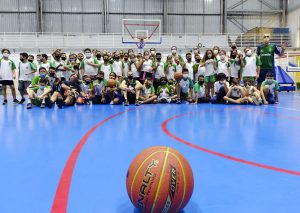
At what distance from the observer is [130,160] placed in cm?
333

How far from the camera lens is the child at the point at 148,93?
9766mm

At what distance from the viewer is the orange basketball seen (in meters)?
1.89

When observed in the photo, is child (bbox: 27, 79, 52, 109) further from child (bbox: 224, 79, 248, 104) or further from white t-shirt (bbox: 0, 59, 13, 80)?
child (bbox: 224, 79, 248, 104)

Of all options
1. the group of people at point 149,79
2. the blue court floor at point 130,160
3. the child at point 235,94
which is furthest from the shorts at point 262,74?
the blue court floor at point 130,160

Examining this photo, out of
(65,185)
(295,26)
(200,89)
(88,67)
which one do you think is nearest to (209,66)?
(200,89)

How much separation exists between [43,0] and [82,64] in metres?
16.0

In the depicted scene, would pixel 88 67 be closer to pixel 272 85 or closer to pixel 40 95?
pixel 40 95

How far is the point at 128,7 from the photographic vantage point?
2417 centimetres

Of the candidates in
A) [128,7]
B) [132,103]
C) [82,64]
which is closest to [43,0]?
[128,7]

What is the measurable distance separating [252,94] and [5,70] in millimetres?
8012

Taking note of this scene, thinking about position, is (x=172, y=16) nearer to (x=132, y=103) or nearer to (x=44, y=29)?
(x=44, y=29)

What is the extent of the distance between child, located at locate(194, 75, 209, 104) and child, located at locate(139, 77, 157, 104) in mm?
1367

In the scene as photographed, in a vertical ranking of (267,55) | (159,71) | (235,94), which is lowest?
(235,94)

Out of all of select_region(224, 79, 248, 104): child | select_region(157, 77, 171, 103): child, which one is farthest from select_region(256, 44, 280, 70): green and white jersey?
select_region(157, 77, 171, 103): child
